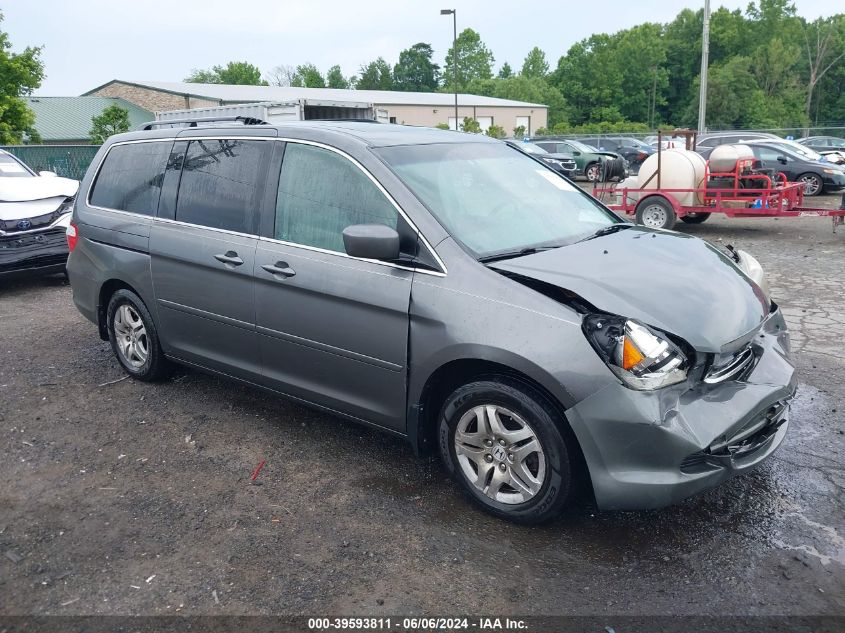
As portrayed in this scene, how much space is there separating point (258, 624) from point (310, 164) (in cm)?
241

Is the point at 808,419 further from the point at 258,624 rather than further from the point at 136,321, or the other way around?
the point at 136,321

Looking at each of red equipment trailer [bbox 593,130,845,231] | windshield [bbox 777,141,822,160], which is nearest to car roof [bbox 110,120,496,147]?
red equipment trailer [bbox 593,130,845,231]

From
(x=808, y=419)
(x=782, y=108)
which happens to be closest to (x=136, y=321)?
(x=808, y=419)

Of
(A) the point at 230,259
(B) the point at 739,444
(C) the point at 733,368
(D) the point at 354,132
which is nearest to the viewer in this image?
(B) the point at 739,444

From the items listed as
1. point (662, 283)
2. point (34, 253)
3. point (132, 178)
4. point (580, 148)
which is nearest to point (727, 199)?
point (662, 283)

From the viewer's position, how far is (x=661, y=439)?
2.88 m

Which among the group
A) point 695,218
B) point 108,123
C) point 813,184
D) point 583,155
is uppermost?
point 108,123

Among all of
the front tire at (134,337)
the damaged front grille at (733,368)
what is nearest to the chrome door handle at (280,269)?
the front tire at (134,337)

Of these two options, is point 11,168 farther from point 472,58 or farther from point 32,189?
point 472,58

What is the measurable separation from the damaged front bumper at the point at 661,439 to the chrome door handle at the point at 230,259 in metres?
2.21

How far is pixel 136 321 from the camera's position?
5.17m

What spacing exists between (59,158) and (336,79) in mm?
104845

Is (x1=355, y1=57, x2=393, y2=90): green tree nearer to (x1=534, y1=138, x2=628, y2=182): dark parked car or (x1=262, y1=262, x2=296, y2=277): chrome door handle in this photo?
(x1=534, y1=138, x2=628, y2=182): dark parked car

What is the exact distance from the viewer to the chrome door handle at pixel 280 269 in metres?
3.89
